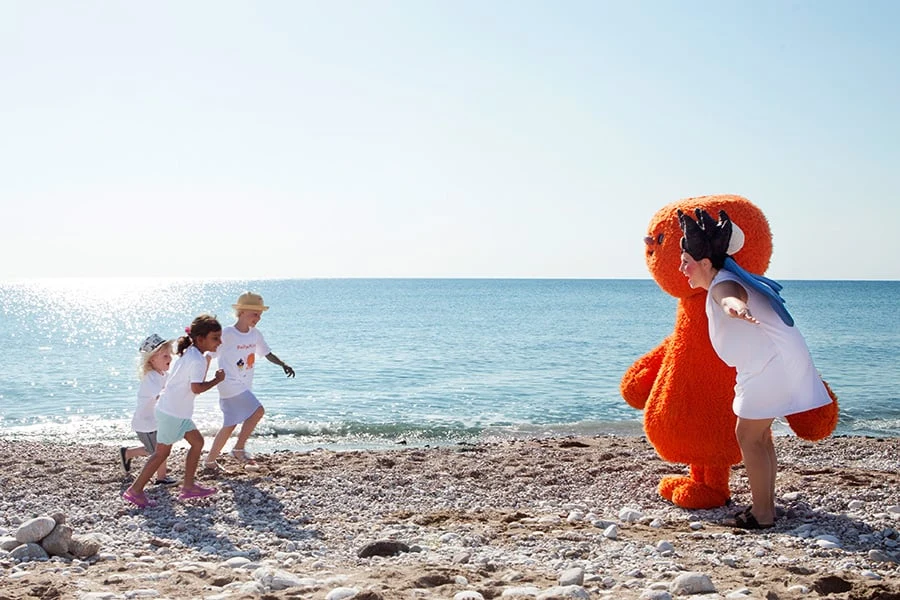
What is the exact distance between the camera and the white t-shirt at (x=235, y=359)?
809 centimetres

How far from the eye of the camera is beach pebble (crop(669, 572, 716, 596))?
3975 mm

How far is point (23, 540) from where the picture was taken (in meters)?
5.00

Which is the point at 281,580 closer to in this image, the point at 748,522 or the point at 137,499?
the point at 137,499

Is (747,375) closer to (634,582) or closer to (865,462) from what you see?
(634,582)

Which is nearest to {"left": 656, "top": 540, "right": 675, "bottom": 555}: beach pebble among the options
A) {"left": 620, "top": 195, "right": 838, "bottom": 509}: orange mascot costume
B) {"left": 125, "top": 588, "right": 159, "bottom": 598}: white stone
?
{"left": 620, "top": 195, "right": 838, "bottom": 509}: orange mascot costume

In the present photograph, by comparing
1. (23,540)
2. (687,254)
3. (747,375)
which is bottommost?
(23,540)

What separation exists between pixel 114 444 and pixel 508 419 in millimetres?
6456

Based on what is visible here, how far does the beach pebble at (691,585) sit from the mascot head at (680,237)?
262 centimetres

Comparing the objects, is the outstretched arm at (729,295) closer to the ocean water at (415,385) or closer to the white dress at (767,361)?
the white dress at (767,361)

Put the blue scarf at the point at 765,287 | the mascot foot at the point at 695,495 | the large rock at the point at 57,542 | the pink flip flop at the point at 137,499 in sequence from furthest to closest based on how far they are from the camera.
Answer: the pink flip flop at the point at 137,499, the mascot foot at the point at 695,495, the blue scarf at the point at 765,287, the large rock at the point at 57,542

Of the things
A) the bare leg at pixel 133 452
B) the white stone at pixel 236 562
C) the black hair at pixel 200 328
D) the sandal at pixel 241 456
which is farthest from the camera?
the sandal at pixel 241 456

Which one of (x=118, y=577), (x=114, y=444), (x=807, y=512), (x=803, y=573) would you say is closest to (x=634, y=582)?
(x=803, y=573)

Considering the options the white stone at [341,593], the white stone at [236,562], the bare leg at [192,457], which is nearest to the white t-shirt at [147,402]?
the bare leg at [192,457]

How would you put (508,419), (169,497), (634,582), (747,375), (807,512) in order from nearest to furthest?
(634,582) → (747,375) → (807,512) → (169,497) → (508,419)
